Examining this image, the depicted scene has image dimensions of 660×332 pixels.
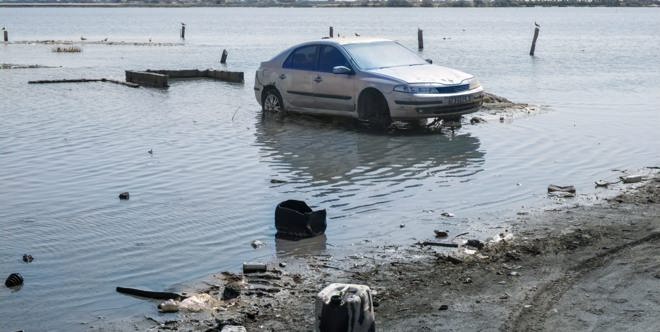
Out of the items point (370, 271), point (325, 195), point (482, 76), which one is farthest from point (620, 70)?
point (370, 271)

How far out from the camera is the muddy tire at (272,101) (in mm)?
20141

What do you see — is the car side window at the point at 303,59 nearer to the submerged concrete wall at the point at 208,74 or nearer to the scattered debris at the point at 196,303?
the submerged concrete wall at the point at 208,74

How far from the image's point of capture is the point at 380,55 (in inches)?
730

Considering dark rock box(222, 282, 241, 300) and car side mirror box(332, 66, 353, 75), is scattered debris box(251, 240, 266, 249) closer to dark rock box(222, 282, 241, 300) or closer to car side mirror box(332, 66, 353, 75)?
dark rock box(222, 282, 241, 300)

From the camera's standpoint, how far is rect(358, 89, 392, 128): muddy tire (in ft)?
58.3

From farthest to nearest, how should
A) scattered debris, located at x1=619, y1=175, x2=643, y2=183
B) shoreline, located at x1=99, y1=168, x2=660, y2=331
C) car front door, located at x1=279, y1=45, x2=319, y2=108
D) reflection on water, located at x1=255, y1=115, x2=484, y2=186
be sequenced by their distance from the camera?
Result: car front door, located at x1=279, y1=45, x2=319, y2=108
reflection on water, located at x1=255, y1=115, x2=484, y2=186
scattered debris, located at x1=619, y1=175, x2=643, y2=183
shoreline, located at x1=99, y1=168, x2=660, y2=331

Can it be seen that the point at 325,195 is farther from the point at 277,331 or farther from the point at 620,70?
the point at 620,70

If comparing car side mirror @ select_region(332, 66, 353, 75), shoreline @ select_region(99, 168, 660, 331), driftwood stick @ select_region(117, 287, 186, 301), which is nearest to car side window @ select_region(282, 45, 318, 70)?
car side mirror @ select_region(332, 66, 353, 75)

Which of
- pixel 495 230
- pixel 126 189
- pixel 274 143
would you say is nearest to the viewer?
pixel 495 230

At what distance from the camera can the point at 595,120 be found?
20.0m

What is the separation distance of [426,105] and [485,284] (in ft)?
30.0

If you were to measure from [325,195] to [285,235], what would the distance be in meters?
2.15

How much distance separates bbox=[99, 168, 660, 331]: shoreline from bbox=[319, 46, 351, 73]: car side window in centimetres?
846

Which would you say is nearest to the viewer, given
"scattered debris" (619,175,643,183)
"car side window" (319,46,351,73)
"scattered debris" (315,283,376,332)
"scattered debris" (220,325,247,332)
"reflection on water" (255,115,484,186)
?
"scattered debris" (315,283,376,332)
